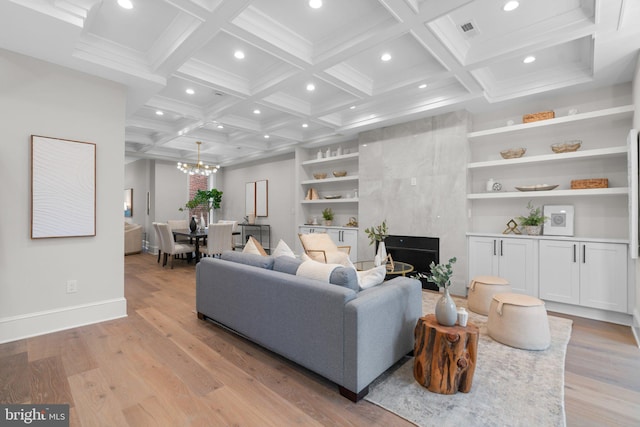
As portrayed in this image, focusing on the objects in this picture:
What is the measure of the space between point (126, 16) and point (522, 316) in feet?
14.3

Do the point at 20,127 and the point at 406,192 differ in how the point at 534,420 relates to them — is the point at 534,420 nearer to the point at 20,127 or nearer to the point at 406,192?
the point at 406,192

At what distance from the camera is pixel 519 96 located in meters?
3.86

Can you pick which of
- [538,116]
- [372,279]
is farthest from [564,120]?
[372,279]

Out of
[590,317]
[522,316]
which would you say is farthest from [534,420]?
[590,317]

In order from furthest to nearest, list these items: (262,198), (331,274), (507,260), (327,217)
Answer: (262,198)
(327,217)
(507,260)
(331,274)

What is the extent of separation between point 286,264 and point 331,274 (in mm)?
538

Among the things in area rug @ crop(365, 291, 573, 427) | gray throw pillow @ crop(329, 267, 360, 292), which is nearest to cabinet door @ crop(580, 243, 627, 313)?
area rug @ crop(365, 291, 573, 427)

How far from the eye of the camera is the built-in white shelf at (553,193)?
3.31 meters

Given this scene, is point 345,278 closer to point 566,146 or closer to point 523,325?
point 523,325

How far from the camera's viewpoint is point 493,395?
192cm

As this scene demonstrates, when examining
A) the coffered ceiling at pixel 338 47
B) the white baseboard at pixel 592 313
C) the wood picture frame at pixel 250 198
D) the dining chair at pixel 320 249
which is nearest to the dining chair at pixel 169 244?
the coffered ceiling at pixel 338 47

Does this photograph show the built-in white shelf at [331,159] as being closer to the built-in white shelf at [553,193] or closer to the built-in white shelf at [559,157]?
the built-in white shelf at [559,157]

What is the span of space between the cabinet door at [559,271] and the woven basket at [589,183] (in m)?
0.71

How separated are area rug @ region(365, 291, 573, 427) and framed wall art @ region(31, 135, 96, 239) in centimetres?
319
